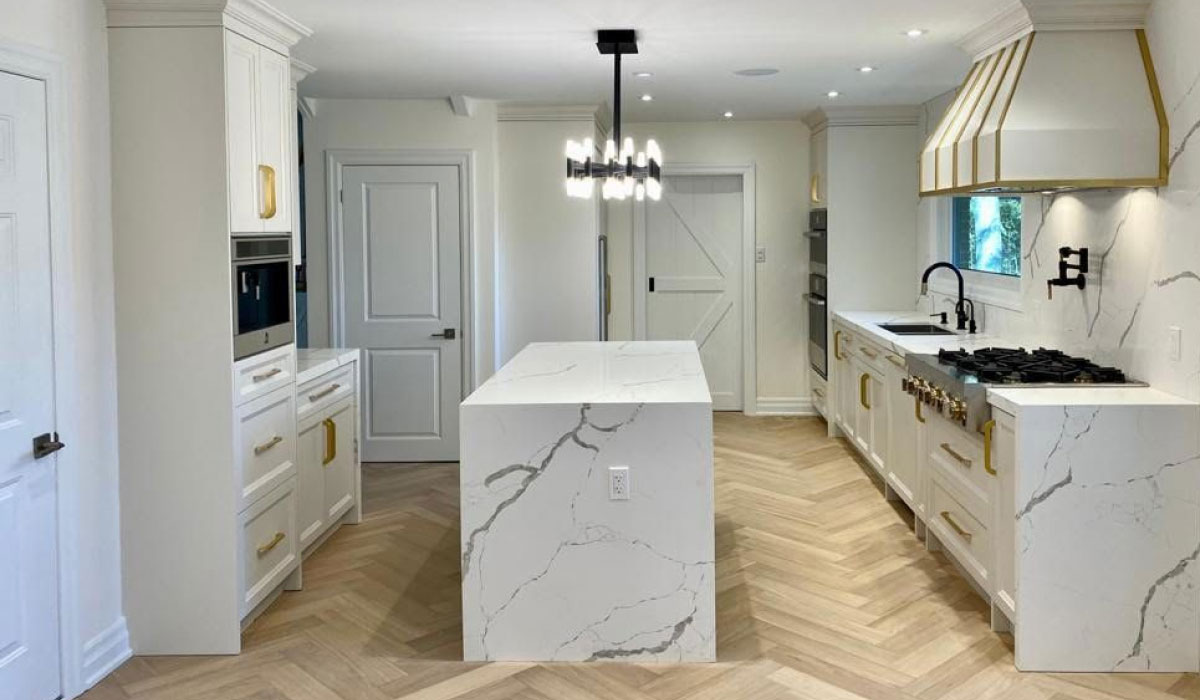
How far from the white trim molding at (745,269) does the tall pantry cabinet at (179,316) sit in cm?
483

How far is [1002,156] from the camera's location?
388 centimetres

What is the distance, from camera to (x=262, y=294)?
13.4 ft

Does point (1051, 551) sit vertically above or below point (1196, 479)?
below

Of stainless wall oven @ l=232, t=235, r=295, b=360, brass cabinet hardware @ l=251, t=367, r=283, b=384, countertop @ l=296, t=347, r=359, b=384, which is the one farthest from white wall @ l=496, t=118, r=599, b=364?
brass cabinet hardware @ l=251, t=367, r=283, b=384

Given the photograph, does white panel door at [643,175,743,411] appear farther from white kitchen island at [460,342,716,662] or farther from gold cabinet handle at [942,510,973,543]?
white kitchen island at [460,342,716,662]

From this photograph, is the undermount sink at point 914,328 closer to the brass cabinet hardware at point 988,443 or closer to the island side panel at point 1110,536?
the brass cabinet hardware at point 988,443

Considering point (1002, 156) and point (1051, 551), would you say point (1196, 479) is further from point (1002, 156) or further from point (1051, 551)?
point (1002, 156)

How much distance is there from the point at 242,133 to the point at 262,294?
590 mm

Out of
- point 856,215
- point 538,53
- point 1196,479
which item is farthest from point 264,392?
point 856,215

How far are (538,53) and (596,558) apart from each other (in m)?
2.63

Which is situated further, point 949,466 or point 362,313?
point 362,313

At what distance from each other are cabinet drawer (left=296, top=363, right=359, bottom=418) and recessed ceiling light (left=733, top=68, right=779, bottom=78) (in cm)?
251

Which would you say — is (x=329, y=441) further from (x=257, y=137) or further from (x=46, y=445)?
(x=46, y=445)

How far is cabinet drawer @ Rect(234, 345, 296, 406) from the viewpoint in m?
3.83
